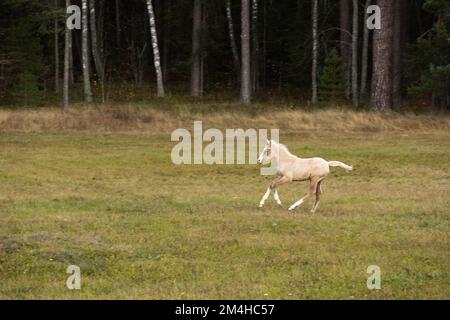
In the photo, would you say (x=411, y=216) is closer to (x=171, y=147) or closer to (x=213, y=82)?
(x=171, y=147)

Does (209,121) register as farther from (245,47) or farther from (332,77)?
(332,77)

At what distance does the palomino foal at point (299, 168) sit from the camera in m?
16.1

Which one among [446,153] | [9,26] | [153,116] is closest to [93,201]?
[446,153]

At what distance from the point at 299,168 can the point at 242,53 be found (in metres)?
27.5

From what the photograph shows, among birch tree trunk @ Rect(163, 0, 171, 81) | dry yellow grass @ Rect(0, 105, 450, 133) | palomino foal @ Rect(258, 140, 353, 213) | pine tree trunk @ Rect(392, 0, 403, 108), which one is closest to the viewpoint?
palomino foal @ Rect(258, 140, 353, 213)

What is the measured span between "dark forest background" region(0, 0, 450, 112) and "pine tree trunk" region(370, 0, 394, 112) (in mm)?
49

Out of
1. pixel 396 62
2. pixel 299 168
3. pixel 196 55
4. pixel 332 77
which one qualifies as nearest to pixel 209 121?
pixel 332 77

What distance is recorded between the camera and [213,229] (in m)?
14.5

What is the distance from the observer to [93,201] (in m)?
17.9

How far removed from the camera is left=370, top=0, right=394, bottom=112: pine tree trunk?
34.8 metres

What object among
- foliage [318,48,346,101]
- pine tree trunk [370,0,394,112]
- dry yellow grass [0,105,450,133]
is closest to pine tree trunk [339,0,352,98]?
foliage [318,48,346,101]

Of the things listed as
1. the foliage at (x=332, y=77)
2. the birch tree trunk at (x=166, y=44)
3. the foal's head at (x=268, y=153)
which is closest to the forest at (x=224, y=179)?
the foal's head at (x=268, y=153)

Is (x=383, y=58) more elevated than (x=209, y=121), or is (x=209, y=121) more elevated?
(x=383, y=58)

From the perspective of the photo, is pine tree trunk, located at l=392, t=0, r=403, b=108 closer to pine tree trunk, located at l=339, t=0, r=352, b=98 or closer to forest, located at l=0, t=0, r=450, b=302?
forest, located at l=0, t=0, r=450, b=302
